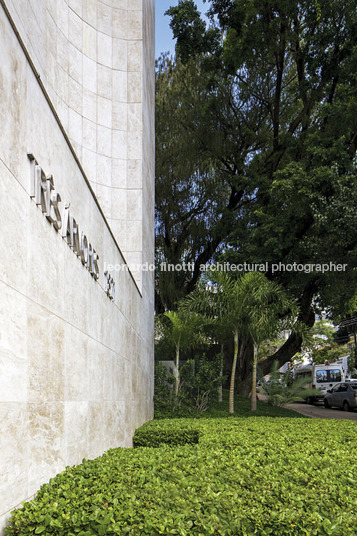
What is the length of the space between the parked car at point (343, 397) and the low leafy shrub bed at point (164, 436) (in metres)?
17.5

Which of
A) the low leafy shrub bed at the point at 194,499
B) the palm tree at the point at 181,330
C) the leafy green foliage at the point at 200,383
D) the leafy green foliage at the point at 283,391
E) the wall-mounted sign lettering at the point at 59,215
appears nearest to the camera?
the low leafy shrub bed at the point at 194,499

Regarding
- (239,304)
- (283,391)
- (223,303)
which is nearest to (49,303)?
(239,304)

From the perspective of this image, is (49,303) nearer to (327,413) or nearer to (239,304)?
(239,304)

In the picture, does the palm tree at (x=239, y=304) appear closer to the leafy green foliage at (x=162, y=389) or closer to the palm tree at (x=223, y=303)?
the palm tree at (x=223, y=303)

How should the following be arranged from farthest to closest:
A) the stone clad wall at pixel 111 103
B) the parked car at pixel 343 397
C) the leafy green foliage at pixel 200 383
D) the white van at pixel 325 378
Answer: the white van at pixel 325 378 < the parked car at pixel 343 397 < the leafy green foliage at pixel 200 383 < the stone clad wall at pixel 111 103

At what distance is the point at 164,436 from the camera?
8836mm

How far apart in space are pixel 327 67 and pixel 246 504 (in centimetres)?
1734

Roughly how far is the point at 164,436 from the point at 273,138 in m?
15.0

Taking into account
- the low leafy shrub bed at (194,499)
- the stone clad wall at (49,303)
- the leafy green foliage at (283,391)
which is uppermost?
the stone clad wall at (49,303)

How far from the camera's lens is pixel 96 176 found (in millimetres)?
10297

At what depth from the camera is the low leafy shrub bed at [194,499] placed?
268 cm

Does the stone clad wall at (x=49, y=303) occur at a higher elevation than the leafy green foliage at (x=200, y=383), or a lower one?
higher

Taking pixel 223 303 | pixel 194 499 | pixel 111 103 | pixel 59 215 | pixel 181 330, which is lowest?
pixel 194 499

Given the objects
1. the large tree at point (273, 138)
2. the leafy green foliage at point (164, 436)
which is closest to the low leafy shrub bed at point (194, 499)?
the leafy green foliage at point (164, 436)
